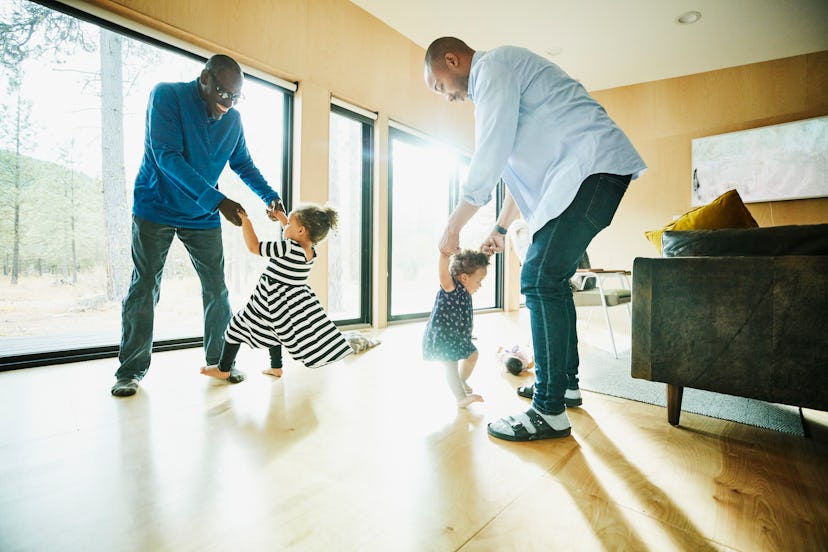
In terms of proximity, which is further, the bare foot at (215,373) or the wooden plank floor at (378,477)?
the bare foot at (215,373)

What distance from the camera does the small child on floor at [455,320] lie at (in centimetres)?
148

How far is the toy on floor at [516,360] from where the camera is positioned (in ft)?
6.68

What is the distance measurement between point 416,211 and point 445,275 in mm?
2870

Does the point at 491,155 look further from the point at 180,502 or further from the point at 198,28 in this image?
the point at 198,28

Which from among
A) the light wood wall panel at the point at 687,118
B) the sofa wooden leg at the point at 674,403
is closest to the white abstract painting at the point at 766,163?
the light wood wall panel at the point at 687,118

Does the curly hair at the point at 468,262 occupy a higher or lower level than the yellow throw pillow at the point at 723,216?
lower

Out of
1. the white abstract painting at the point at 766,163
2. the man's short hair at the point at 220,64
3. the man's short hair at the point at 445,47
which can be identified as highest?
the white abstract painting at the point at 766,163

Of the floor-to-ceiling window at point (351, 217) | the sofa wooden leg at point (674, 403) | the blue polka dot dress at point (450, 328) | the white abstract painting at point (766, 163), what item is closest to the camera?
the sofa wooden leg at point (674, 403)

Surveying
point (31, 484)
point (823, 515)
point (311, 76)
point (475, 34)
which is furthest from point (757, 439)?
point (475, 34)

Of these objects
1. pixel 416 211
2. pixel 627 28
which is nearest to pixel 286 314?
pixel 416 211

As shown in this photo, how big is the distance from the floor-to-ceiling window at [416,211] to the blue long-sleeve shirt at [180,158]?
2.07 m

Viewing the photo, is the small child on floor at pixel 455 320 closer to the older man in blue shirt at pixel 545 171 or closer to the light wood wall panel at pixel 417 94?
the older man in blue shirt at pixel 545 171

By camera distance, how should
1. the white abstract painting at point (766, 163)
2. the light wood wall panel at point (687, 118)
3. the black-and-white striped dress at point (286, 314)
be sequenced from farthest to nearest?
the light wood wall panel at point (687, 118), the white abstract painting at point (766, 163), the black-and-white striped dress at point (286, 314)

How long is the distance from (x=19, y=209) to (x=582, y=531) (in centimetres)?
284
